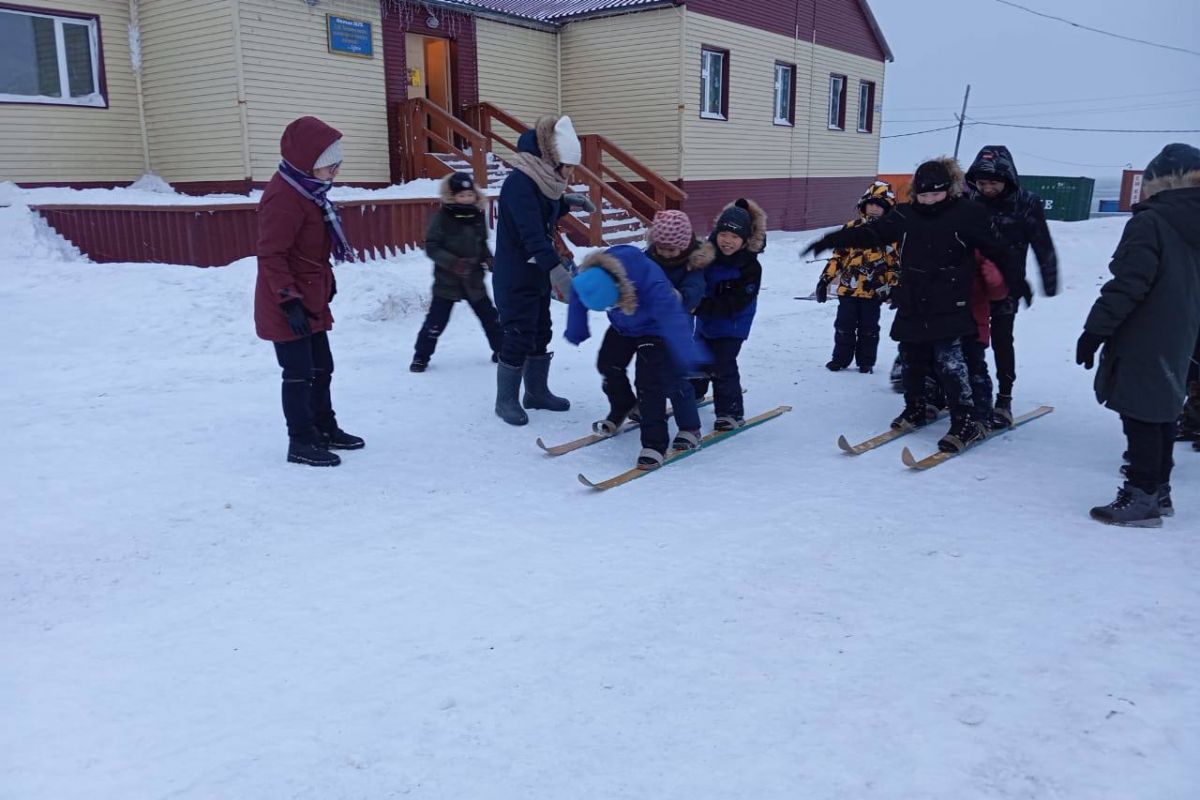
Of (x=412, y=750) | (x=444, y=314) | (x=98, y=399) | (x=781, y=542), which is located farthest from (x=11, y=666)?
(x=444, y=314)

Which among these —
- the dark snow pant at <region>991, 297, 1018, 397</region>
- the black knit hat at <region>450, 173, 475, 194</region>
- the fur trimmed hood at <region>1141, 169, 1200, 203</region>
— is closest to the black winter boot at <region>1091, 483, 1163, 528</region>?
the fur trimmed hood at <region>1141, 169, 1200, 203</region>

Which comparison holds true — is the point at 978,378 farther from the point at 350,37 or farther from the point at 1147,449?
the point at 350,37

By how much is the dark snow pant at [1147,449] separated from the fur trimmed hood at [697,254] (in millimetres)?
2180

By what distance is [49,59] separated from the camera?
1242cm

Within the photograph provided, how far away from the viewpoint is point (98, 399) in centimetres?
595

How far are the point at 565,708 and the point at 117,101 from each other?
1398 centimetres

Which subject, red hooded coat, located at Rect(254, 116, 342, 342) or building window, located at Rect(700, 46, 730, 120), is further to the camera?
building window, located at Rect(700, 46, 730, 120)

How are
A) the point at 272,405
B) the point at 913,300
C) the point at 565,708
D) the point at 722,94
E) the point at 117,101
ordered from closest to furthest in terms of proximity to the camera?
the point at 565,708
the point at 913,300
the point at 272,405
the point at 117,101
the point at 722,94

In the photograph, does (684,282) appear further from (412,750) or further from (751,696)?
(412,750)

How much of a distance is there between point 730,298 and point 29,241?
849 centimetres

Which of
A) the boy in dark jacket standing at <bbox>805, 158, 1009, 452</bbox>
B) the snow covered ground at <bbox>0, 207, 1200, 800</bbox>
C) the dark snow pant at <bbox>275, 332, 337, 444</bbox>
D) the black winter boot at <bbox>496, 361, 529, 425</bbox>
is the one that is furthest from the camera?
the black winter boot at <bbox>496, 361, 529, 425</bbox>

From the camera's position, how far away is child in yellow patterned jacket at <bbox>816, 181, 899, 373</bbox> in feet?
22.3

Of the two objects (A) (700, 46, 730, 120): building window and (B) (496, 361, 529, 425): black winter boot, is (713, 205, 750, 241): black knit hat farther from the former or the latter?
(A) (700, 46, 730, 120): building window

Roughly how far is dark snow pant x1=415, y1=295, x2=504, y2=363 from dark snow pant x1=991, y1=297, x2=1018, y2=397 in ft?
11.5
